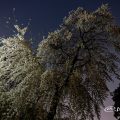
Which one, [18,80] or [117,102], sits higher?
[117,102]

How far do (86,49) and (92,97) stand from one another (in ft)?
9.76

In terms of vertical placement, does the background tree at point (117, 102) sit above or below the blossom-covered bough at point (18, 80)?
above

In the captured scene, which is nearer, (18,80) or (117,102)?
(18,80)

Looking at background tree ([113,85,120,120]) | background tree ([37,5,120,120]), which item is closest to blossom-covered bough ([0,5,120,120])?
background tree ([37,5,120,120])

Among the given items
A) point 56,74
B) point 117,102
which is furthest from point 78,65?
point 117,102

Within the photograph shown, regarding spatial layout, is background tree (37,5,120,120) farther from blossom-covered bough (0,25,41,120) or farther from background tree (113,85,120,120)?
background tree (113,85,120,120)

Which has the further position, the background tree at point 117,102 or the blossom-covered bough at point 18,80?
the background tree at point 117,102

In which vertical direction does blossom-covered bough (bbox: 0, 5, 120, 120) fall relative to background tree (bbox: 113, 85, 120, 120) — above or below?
below

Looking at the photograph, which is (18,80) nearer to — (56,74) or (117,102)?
(56,74)

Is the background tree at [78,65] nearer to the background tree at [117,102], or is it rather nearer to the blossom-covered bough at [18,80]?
the blossom-covered bough at [18,80]

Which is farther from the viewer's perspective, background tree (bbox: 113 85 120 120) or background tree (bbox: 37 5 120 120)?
background tree (bbox: 113 85 120 120)

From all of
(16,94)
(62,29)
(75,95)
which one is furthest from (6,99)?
(62,29)

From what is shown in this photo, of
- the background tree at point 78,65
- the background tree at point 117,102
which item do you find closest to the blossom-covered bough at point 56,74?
the background tree at point 78,65

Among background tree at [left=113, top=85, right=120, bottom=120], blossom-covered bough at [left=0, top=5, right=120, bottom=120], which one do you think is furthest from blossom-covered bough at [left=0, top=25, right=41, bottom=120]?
background tree at [left=113, top=85, right=120, bottom=120]
